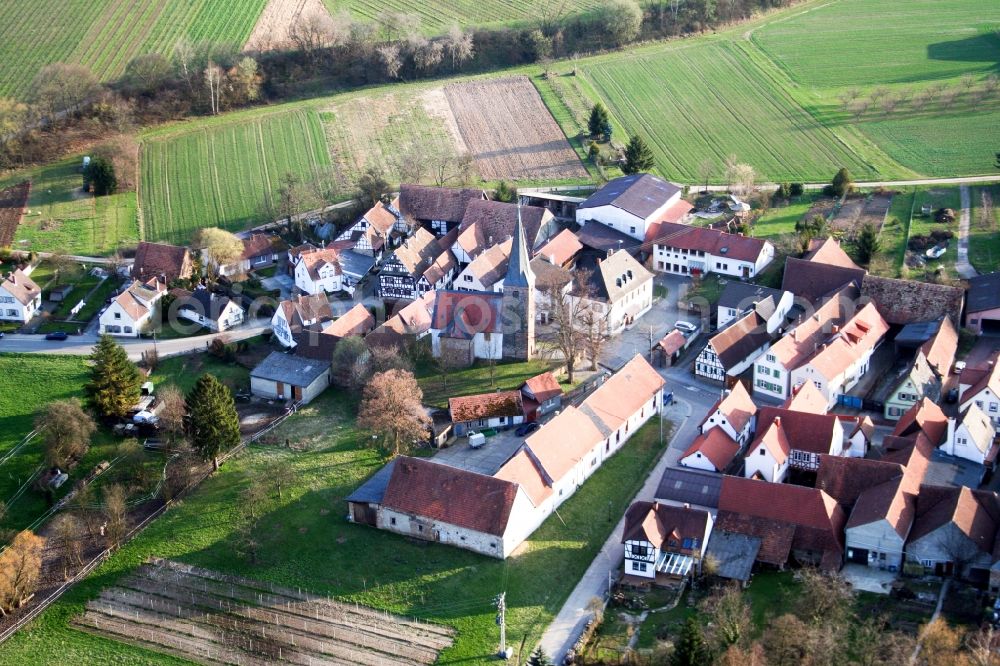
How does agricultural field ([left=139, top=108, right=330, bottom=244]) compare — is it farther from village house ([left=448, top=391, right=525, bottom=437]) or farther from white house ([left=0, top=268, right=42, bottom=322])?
village house ([left=448, top=391, right=525, bottom=437])

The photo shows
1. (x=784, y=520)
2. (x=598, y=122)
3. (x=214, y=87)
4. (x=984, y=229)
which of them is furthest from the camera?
(x=214, y=87)

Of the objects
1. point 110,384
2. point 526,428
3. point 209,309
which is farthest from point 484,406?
point 209,309

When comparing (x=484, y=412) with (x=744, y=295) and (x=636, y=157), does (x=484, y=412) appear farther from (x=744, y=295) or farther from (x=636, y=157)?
(x=636, y=157)

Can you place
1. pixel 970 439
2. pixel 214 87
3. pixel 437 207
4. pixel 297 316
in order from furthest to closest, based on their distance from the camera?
pixel 214 87 → pixel 437 207 → pixel 297 316 → pixel 970 439

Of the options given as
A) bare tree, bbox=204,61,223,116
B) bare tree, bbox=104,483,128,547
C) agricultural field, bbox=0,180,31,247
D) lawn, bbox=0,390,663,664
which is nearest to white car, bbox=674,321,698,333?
lawn, bbox=0,390,663,664

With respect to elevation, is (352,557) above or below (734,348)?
below

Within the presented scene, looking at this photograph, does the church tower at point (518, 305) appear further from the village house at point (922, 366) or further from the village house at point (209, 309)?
the village house at point (922, 366)

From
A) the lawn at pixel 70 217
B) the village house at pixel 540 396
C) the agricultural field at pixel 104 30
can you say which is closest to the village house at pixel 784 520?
the village house at pixel 540 396
